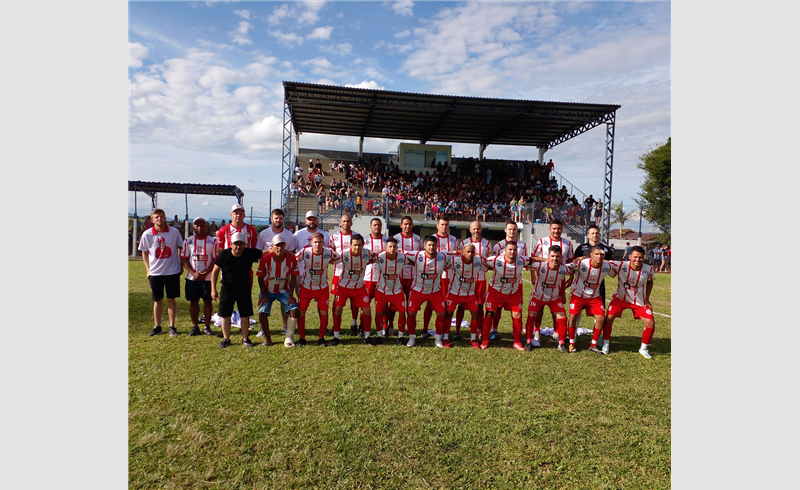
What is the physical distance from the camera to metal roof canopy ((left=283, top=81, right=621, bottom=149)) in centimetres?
2406

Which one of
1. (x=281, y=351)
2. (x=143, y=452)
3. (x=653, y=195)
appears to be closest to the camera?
(x=143, y=452)

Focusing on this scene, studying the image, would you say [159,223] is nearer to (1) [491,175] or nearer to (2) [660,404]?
(2) [660,404]

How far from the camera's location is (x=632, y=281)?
6812 millimetres

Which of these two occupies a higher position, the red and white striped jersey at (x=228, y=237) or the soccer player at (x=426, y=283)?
the red and white striped jersey at (x=228, y=237)

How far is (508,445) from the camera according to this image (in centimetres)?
377

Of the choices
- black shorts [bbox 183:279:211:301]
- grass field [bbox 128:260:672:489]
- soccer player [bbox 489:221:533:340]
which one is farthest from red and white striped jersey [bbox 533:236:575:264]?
black shorts [bbox 183:279:211:301]

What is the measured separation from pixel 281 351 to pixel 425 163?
28.4 metres

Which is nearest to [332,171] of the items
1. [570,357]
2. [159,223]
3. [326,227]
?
[326,227]

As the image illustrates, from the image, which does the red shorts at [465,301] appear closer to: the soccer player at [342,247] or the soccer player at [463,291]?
the soccer player at [463,291]

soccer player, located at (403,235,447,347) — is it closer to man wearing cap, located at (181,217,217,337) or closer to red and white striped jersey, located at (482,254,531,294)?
red and white striped jersey, located at (482,254,531,294)

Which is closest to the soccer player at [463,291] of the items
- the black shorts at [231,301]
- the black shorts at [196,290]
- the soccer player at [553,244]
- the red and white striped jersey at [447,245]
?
the red and white striped jersey at [447,245]

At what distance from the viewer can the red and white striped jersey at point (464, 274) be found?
6.87 metres

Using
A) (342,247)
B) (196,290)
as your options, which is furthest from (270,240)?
(196,290)

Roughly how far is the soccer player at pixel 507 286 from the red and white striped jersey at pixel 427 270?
751mm
